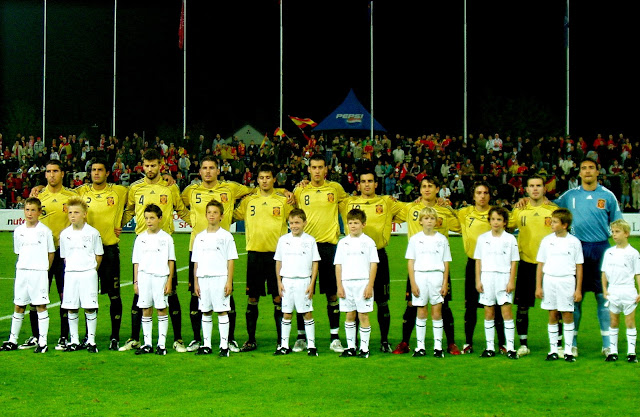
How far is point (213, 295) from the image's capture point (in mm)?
9141

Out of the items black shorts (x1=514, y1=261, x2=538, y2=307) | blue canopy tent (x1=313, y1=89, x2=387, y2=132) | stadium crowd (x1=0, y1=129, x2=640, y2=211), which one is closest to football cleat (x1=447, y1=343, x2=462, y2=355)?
black shorts (x1=514, y1=261, x2=538, y2=307)

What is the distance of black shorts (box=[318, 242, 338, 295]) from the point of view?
32.2ft

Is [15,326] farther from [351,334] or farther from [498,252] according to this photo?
[498,252]

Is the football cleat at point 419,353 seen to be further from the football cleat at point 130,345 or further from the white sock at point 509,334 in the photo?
the football cleat at point 130,345

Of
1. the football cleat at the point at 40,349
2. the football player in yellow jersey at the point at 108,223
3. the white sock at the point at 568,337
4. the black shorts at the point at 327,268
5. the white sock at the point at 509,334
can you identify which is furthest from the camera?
the black shorts at the point at 327,268

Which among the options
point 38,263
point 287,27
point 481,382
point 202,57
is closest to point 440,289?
point 481,382

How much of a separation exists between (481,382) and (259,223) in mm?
3344

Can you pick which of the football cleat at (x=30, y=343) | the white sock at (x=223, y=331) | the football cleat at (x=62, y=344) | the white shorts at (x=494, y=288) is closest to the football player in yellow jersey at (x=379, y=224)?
the white shorts at (x=494, y=288)

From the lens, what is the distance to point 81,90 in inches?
2975

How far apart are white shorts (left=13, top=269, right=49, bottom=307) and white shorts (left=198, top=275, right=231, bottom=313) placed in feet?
6.04

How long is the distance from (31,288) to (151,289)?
143 cm

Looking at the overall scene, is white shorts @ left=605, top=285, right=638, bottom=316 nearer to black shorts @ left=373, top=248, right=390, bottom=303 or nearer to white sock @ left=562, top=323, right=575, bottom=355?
white sock @ left=562, top=323, right=575, bottom=355

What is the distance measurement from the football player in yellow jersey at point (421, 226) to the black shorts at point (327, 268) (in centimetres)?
90

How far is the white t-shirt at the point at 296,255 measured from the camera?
9281 mm
